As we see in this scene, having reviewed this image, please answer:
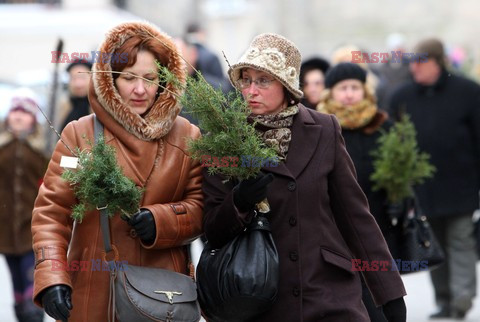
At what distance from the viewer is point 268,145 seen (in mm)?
5461

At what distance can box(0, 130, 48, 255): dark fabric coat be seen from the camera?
Answer: 28.7ft

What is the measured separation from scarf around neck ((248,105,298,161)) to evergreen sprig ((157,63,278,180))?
241 mm

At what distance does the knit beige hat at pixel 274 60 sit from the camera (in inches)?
215

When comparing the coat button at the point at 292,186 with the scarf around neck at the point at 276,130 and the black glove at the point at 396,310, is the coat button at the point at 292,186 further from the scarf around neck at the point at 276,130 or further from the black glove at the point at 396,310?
the black glove at the point at 396,310

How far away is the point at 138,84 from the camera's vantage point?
552cm

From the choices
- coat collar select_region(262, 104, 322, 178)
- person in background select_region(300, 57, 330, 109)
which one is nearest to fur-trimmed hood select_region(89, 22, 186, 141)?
coat collar select_region(262, 104, 322, 178)

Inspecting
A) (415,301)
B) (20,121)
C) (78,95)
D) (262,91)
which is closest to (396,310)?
(262,91)

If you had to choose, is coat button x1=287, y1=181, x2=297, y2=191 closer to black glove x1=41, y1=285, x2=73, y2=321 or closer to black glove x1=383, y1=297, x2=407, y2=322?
black glove x1=383, y1=297, x2=407, y2=322

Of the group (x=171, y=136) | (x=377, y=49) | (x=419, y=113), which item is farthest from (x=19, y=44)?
(x=171, y=136)

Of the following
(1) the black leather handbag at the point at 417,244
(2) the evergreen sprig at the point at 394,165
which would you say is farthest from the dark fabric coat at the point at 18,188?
(1) the black leather handbag at the point at 417,244

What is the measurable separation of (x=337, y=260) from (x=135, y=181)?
92cm

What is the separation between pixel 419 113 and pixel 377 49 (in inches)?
1000

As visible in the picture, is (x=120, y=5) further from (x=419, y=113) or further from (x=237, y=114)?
(x=237, y=114)

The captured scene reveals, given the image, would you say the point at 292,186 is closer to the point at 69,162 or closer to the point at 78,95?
the point at 69,162
